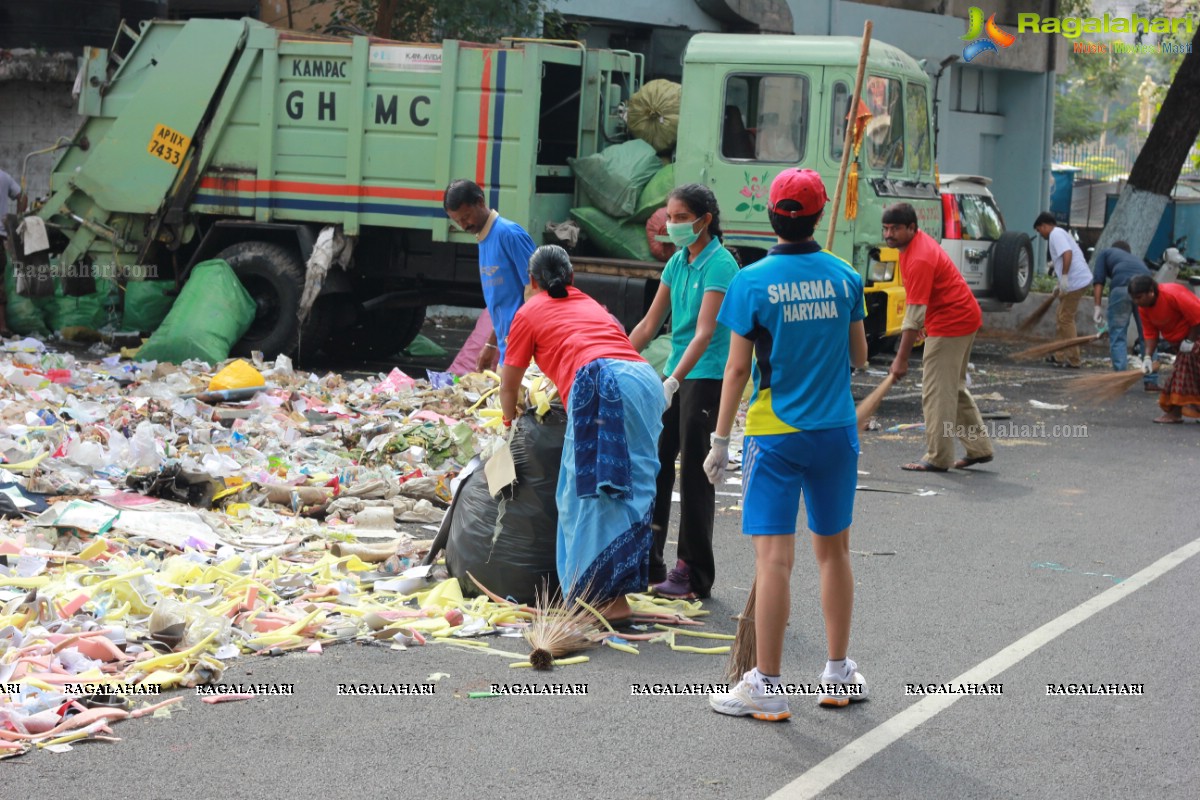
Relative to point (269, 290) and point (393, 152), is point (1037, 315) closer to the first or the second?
point (393, 152)

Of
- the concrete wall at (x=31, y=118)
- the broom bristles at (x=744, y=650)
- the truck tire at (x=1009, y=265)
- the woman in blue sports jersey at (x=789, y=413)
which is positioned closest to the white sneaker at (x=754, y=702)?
the woman in blue sports jersey at (x=789, y=413)

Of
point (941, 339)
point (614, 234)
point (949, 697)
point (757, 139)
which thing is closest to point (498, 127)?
point (614, 234)

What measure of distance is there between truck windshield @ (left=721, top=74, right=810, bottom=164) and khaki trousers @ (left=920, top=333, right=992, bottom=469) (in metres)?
2.55

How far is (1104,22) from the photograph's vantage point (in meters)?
24.2

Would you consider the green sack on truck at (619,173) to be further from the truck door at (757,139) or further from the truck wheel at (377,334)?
the truck wheel at (377,334)

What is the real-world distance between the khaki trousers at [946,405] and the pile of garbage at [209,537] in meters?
2.81

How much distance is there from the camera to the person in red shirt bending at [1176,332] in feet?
37.0

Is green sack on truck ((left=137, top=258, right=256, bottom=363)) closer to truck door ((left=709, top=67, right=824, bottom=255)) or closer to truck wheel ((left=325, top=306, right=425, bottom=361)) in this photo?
truck wheel ((left=325, top=306, right=425, bottom=361))

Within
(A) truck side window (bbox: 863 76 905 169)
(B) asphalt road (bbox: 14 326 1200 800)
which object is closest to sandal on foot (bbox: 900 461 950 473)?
(B) asphalt road (bbox: 14 326 1200 800)

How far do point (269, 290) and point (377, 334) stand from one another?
1312 mm

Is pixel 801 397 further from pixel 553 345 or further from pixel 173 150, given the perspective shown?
pixel 173 150

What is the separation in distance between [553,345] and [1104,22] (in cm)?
2136

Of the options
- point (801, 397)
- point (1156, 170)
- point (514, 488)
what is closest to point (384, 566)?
point (514, 488)

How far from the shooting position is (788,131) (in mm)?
11250
